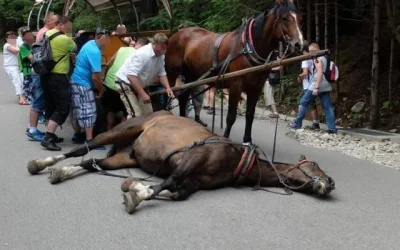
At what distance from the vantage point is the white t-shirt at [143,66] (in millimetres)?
7133

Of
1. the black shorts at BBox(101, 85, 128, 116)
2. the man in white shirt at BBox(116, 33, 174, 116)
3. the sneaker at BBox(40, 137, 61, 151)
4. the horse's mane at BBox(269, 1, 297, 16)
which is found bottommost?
the sneaker at BBox(40, 137, 61, 151)

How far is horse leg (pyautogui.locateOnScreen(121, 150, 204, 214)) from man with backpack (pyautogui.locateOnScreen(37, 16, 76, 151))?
9.29 feet

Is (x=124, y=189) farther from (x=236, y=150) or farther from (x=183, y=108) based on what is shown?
(x=183, y=108)

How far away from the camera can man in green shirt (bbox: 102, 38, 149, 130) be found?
8016 millimetres

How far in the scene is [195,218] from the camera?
4648 millimetres

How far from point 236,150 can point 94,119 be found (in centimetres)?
300

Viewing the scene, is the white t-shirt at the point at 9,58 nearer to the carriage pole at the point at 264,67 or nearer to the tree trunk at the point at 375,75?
the carriage pole at the point at 264,67

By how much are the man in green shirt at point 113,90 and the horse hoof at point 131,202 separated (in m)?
3.26

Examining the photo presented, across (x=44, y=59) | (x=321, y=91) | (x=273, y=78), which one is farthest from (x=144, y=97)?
(x=273, y=78)

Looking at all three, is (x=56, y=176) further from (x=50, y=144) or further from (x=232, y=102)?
(x=232, y=102)

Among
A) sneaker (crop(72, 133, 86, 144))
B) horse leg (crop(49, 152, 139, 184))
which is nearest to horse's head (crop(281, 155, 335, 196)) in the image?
horse leg (crop(49, 152, 139, 184))

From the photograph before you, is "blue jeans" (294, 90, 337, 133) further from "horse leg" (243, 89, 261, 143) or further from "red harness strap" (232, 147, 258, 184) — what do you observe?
"red harness strap" (232, 147, 258, 184)

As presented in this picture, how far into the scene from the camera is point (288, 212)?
4.88m

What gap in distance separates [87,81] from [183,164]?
306 cm
